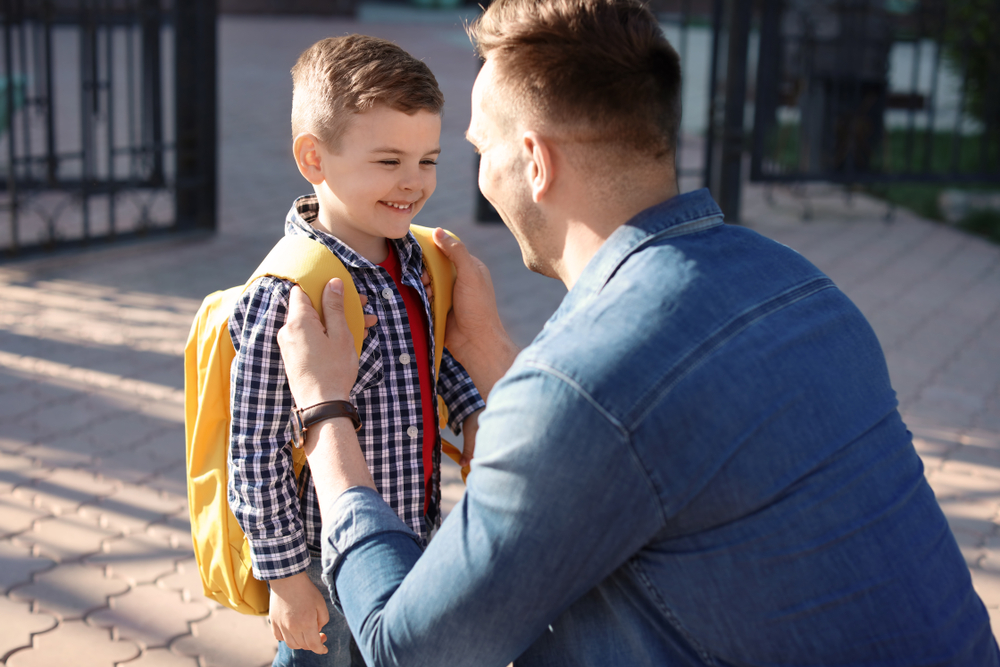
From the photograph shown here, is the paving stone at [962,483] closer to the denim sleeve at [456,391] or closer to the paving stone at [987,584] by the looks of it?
the paving stone at [987,584]

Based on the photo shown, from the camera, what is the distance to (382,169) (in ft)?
5.68

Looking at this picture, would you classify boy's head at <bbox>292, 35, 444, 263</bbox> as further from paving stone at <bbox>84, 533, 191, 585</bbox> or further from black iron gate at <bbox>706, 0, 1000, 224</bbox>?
black iron gate at <bbox>706, 0, 1000, 224</bbox>

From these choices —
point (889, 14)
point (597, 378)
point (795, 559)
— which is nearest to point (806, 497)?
point (795, 559)

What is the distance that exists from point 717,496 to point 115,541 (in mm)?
2463

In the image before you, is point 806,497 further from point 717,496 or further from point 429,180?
point 429,180

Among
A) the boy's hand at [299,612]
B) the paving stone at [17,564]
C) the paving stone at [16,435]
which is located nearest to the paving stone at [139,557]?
the paving stone at [17,564]

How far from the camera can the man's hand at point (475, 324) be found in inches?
74.4

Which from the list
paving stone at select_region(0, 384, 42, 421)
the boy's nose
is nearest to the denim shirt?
the boy's nose

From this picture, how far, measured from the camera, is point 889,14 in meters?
8.64

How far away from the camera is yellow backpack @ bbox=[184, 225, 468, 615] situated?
166cm

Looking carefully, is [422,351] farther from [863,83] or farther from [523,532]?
[863,83]

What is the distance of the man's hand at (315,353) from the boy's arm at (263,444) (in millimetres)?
48

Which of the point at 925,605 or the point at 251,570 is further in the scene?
the point at 251,570

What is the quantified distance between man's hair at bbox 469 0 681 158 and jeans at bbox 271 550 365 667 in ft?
3.01
